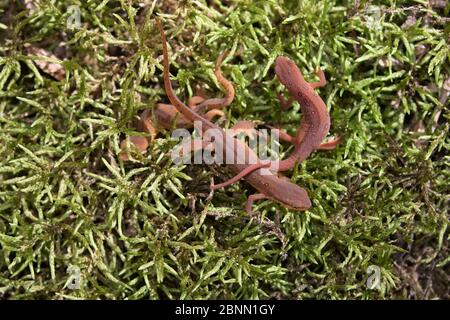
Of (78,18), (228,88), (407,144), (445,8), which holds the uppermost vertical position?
(445,8)

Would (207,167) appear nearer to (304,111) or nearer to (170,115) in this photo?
(170,115)

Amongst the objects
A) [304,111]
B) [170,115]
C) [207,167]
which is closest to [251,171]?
[207,167]

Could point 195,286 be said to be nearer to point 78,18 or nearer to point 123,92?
point 123,92

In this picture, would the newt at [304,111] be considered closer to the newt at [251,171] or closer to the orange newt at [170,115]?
the newt at [251,171]

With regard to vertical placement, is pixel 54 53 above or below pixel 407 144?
above

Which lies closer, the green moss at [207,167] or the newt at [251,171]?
the newt at [251,171]

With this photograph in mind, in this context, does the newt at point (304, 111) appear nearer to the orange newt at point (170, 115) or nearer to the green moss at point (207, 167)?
the green moss at point (207, 167)

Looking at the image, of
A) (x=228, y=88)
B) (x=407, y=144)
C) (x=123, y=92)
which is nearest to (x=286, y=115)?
(x=228, y=88)

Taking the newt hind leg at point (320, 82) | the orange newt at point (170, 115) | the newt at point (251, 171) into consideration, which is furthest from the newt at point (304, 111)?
the orange newt at point (170, 115)

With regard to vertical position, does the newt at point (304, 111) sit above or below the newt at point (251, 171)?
above
